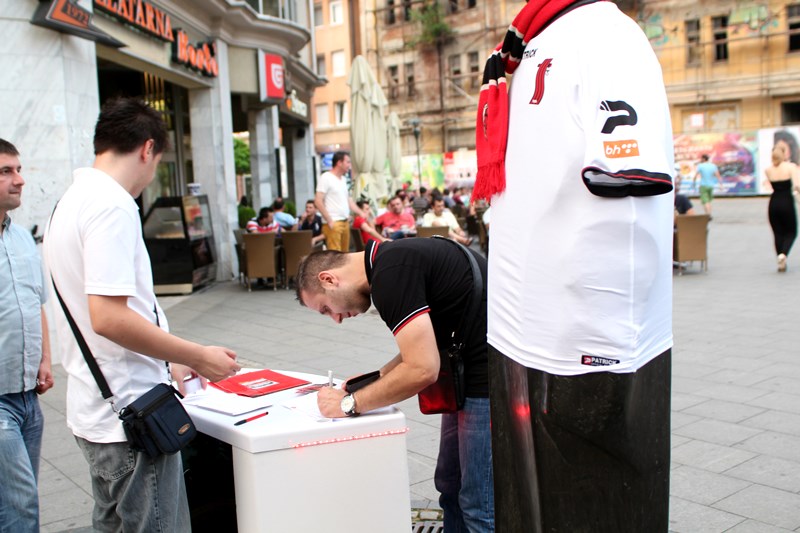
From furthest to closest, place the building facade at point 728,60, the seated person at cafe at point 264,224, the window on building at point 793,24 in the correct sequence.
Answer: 1. the building facade at point 728,60
2. the window on building at point 793,24
3. the seated person at cafe at point 264,224

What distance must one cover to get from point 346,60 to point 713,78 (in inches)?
881

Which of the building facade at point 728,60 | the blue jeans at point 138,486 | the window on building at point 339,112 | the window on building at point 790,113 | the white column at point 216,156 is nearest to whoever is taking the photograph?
the blue jeans at point 138,486

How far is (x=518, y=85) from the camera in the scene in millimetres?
1865

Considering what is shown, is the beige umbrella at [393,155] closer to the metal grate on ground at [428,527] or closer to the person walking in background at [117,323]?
the metal grate on ground at [428,527]

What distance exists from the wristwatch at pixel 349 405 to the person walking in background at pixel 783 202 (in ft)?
36.1

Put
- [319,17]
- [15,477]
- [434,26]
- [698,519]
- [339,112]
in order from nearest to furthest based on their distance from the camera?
[15,477] → [698,519] → [434,26] → [319,17] → [339,112]

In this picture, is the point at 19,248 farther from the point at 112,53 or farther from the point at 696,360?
the point at 112,53

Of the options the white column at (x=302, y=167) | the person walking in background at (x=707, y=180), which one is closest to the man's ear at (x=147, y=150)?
the person walking in background at (x=707, y=180)

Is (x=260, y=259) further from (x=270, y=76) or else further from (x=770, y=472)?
(x=770, y=472)

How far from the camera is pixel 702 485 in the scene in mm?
3998

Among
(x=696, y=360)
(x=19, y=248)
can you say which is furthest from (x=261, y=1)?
(x=19, y=248)

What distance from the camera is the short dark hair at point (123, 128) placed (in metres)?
2.37

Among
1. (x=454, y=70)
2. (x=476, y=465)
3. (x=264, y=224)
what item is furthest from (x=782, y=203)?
(x=454, y=70)

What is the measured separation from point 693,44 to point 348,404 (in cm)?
3876
